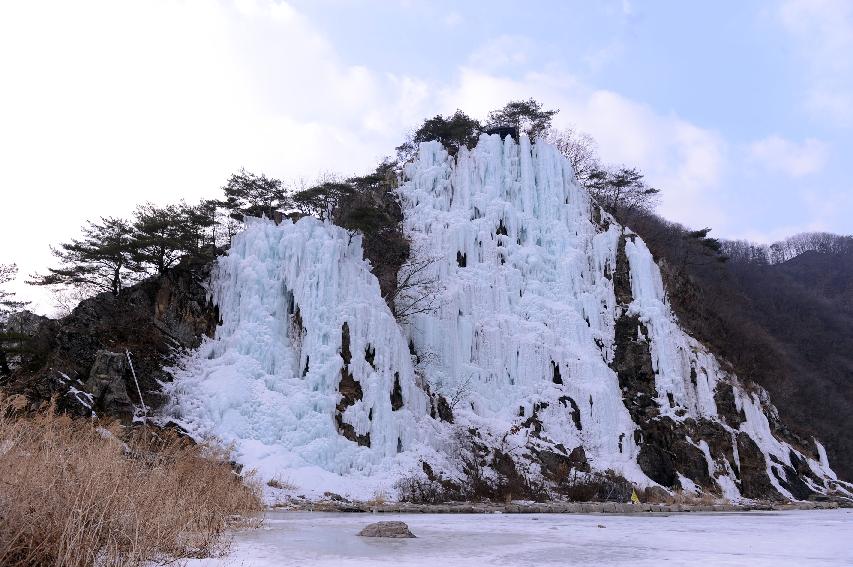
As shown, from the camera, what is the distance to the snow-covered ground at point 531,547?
6.72 metres

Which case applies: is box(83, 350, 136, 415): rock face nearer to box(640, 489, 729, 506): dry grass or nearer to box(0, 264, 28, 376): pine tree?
box(0, 264, 28, 376): pine tree

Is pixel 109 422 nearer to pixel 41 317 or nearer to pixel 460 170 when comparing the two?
pixel 41 317

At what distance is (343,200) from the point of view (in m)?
30.7

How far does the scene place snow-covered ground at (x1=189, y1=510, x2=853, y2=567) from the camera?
265 inches

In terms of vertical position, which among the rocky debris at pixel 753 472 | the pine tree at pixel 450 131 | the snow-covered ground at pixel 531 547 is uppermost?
the pine tree at pixel 450 131

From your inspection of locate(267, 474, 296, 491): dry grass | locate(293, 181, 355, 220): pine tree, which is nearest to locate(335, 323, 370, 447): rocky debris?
locate(267, 474, 296, 491): dry grass

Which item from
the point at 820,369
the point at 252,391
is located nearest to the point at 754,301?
the point at 820,369

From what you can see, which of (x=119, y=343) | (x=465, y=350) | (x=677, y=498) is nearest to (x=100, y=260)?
(x=119, y=343)

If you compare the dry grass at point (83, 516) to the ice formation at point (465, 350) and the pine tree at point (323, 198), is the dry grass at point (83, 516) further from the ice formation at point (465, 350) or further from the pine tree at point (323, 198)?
the pine tree at point (323, 198)

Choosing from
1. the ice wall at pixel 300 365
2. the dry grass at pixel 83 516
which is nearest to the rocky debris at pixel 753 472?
the ice wall at pixel 300 365

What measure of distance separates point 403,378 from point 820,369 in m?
49.8

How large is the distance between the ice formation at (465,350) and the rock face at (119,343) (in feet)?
2.62

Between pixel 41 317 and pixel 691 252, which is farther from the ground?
pixel 691 252

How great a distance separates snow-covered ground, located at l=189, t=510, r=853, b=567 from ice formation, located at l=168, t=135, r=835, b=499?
32.3ft
